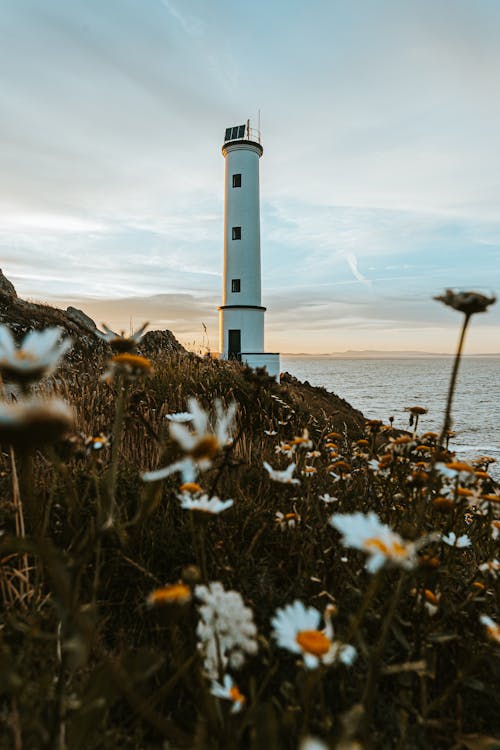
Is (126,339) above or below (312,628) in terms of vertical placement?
above

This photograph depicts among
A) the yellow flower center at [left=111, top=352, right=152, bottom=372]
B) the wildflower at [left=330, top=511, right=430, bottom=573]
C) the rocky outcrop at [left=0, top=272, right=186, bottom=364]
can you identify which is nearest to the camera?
the wildflower at [left=330, top=511, right=430, bottom=573]

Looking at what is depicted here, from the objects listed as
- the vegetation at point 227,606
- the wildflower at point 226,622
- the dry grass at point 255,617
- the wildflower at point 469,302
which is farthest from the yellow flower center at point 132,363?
the wildflower at point 469,302

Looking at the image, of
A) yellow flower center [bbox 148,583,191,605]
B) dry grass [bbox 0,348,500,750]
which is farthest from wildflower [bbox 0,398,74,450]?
yellow flower center [bbox 148,583,191,605]

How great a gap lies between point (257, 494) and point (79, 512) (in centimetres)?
95

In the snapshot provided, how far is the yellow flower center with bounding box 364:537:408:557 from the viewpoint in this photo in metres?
0.81

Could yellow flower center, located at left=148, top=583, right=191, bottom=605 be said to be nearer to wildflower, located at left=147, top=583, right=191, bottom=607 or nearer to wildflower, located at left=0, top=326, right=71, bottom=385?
wildflower, located at left=147, top=583, right=191, bottom=607

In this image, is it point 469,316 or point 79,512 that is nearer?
point 469,316

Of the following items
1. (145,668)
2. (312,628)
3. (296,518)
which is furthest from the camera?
(296,518)

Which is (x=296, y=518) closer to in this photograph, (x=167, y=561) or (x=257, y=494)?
(x=167, y=561)

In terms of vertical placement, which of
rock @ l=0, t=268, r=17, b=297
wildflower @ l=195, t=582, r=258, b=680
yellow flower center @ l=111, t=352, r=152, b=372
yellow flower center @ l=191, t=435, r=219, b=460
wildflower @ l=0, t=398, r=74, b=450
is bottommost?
wildflower @ l=195, t=582, r=258, b=680

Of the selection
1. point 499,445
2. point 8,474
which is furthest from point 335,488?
point 499,445

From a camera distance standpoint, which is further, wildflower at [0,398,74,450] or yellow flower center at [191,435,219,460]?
yellow flower center at [191,435,219,460]

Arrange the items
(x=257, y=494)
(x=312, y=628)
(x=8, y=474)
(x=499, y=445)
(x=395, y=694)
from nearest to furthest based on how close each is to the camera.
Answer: (x=312, y=628)
(x=395, y=694)
(x=8, y=474)
(x=257, y=494)
(x=499, y=445)

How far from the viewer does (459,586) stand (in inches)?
77.8
